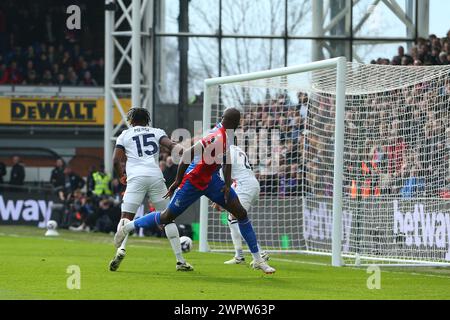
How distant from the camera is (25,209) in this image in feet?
95.1

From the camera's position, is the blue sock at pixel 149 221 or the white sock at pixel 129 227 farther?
the blue sock at pixel 149 221

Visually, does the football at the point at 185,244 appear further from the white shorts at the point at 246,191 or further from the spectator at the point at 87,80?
the spectator at the point at 87,80

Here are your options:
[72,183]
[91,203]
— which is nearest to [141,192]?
[91,203]

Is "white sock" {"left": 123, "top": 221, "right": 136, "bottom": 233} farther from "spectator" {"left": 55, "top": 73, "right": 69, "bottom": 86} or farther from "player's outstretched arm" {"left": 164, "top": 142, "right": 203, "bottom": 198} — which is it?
"spectator" {"left": 55, "top": 73, "right": 69, "bottom": 86}

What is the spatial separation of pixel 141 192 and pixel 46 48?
1095 inches

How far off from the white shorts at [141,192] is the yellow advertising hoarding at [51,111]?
25435mm

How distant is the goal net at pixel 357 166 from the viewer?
50.9 ft

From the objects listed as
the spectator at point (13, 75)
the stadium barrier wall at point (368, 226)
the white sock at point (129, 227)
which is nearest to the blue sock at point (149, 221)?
the white sock at point (129, 227)

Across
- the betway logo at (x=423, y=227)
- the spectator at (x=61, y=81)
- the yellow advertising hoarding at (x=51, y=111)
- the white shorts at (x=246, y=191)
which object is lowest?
the betway logo at (x=423, y=227)

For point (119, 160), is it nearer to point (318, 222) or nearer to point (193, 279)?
point (193, 279)

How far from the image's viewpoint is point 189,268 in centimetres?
1322
